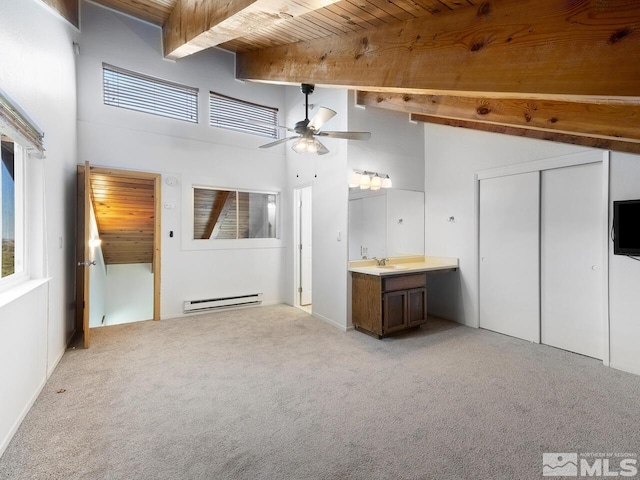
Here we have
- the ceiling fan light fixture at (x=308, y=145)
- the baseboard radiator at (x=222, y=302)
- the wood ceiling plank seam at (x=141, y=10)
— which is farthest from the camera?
the baseboard radiator at (x=222, y=302)

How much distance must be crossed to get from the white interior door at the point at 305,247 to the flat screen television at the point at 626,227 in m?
3.76

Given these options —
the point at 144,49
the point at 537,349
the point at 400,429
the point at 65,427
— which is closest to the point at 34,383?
the point at 65,427

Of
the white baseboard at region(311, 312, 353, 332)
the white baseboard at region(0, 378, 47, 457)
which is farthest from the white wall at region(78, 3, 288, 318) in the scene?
the white baseboard at region(0, 378, 47, 457)

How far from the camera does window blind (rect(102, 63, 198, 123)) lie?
4.04 m

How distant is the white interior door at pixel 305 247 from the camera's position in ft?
17.2

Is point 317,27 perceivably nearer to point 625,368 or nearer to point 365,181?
point 365,181

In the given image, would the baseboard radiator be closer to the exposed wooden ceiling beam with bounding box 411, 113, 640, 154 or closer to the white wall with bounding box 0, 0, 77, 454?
the white wall with bounding box 0, 0, 77, 454

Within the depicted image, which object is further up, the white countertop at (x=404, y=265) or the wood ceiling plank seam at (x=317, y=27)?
the wood ceiling plank seam at (x=317, y=27)

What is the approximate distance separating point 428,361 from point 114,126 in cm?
462

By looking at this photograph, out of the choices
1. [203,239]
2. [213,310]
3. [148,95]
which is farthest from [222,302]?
[148,95]

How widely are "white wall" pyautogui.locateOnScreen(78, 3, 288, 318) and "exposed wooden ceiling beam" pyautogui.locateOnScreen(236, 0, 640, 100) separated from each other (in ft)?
9.70

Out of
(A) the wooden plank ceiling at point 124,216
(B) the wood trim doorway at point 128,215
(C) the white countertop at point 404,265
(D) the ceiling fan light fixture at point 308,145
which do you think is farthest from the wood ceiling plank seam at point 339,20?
(A) the wooden plank ceiling at point 124,216

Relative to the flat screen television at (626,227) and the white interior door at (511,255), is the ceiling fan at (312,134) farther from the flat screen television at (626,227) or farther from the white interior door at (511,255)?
the flat screen television at (626,227)

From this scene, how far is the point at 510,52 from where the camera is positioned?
4.88 feet
